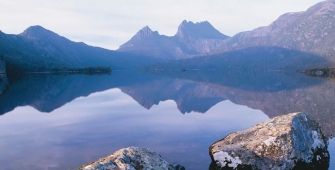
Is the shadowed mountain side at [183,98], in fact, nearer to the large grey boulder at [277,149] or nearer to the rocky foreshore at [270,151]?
the large grey boulder at [277,149]

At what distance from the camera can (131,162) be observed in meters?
10.3

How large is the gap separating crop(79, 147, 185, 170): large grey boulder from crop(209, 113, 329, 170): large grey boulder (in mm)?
3313

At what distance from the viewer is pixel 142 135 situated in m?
22.2

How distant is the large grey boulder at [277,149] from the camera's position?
498 inches

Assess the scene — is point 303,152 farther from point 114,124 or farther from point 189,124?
point 114,124

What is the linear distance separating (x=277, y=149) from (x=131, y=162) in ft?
24.8

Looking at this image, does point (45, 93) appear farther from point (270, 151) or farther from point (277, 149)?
point (277, 149)

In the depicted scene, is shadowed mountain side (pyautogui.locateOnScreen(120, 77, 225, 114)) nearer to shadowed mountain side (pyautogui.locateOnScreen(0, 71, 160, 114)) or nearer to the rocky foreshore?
shadowed mountain side (pyautogui.locateOnScreen(0, 71, 160, 114))

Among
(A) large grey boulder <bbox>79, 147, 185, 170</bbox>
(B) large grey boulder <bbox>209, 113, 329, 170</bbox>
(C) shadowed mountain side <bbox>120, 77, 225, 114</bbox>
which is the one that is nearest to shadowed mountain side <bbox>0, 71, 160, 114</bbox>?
(C) shadowed mountain side <bbox>120, 77, 225, 114</bbox>

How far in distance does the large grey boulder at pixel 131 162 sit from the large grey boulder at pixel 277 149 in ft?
10.9

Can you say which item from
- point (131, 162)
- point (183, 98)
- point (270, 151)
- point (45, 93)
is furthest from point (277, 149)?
point (45, 93)

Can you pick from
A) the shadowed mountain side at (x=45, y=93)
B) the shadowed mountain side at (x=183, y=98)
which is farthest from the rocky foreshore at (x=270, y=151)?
the shadowed mountain side at (x=45, y=93)

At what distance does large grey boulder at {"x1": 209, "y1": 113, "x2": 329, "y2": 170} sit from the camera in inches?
498

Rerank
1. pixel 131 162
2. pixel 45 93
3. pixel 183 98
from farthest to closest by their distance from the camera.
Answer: pixel 45 93, pixel 183 98, pixel 131 162
